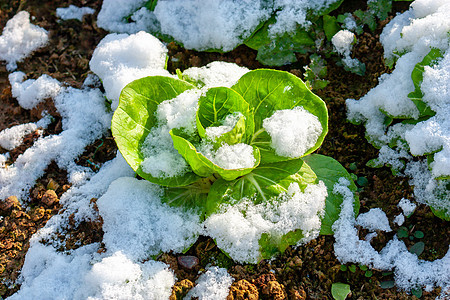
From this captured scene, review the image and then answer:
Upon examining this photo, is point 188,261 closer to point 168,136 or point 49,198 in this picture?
point 168,136

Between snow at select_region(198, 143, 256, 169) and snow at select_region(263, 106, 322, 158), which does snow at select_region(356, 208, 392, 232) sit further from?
snow at select_region(198, 143, 256, 169)

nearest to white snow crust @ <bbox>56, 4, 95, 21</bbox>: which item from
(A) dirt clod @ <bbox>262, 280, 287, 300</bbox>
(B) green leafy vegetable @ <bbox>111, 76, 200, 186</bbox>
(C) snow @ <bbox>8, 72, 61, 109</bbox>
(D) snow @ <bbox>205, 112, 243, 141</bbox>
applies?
(C) snow @ <bbox>8, 72, 61, 109</bbox>

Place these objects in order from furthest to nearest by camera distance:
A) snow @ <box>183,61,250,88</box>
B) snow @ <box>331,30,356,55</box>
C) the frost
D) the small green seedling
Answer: snow @ <box>331,30,356,55</box>, snow @ <box>183,61,250,88</box>, the frost, the small green seedling

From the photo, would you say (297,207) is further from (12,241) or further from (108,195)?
(12,241)

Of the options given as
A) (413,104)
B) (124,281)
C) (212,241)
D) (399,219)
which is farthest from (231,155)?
(413,104)

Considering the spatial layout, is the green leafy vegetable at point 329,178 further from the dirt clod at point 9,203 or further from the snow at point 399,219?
the dirt clod at point 9,203

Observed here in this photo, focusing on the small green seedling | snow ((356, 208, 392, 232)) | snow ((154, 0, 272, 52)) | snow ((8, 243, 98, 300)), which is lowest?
snow ((8, 243, 98, 300))
